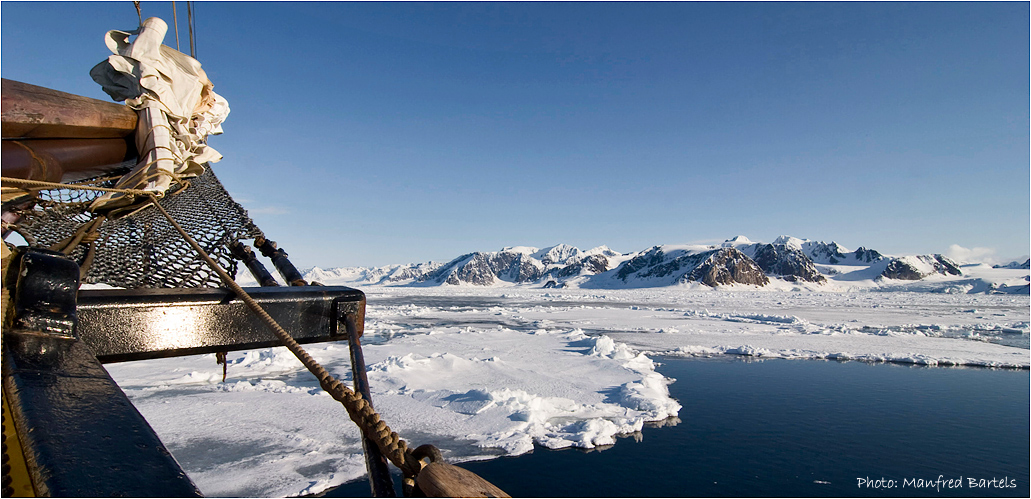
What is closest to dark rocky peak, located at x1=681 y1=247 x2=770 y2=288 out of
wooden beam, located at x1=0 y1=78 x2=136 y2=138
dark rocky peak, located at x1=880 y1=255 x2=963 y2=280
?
dark rocky peak, located at x1=880 y1=255 x2=963 y2=280

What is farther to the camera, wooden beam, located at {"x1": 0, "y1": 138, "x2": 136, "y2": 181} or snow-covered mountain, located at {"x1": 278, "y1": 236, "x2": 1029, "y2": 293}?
snow-covered mountain, located at {"x1": 278, "y1": 236, "x2": 1029, "y2": 293}

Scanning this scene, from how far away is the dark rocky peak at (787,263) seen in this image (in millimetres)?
109938

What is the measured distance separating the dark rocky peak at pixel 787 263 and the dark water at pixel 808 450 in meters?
115

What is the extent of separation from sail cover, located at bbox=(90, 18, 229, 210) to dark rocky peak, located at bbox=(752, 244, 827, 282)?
124919 millimetres

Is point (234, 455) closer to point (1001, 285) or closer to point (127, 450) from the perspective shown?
point (127, 450)

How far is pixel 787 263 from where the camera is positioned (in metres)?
119

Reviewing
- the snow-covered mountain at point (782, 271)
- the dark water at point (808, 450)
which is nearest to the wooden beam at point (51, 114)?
the dark water at point (808, 450)

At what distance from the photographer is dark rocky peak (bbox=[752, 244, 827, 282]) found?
109938 millimetres

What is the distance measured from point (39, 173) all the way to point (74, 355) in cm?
71

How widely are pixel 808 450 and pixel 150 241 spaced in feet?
25.0

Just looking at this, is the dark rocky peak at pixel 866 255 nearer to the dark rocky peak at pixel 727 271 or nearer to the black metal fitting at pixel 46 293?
the dark rocky peak at pixel 727 271

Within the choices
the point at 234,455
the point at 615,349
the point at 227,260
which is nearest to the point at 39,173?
the point at 227,260

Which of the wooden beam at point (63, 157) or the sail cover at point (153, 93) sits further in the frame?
the sail cover at point (153, 93)

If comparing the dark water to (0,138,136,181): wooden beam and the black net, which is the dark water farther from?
(0,138,136,181): wooden beam
